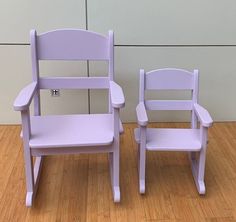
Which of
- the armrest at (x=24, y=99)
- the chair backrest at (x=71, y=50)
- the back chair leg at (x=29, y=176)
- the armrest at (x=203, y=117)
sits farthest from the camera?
the chair backrest at (x=71, y=50)

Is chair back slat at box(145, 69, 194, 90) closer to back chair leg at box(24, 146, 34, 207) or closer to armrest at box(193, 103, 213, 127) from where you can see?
armrest at box(193, 103, 213, 127)

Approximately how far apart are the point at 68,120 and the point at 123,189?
55 cm

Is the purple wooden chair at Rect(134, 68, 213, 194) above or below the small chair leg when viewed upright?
above

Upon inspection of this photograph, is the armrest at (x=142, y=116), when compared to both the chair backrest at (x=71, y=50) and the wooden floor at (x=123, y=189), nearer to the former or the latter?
the chair backrest at (x=71, y=50)

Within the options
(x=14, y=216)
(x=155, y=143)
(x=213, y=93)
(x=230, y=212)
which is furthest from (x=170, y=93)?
(x=14, y=216)

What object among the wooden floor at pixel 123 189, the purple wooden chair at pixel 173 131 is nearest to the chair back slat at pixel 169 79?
the purple wooden chair at pixel 173 131

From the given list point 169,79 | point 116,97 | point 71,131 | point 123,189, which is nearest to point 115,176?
point 123,189

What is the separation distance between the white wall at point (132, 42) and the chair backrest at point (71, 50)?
0.61 meters

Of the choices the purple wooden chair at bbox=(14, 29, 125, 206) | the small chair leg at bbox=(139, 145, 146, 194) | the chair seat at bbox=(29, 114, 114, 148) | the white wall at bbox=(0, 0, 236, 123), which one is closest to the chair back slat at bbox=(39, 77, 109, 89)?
the purple wooden chair at bbox=(14, 29, 125, 206)

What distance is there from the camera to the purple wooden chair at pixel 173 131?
191 centimetres

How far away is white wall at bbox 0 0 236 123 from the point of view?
104 inches

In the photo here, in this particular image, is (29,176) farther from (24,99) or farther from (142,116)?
(142,116)

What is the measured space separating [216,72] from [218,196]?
127 cm

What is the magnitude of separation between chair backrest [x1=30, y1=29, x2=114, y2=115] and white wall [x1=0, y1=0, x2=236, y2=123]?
0.61 metres
